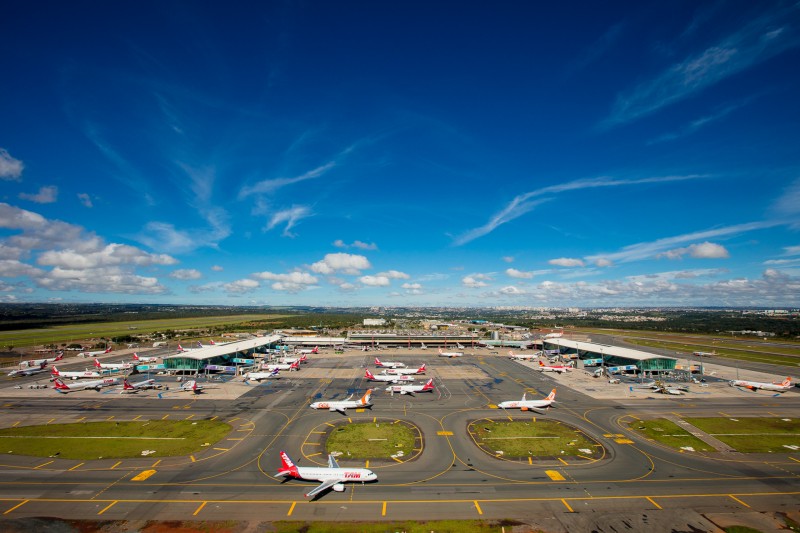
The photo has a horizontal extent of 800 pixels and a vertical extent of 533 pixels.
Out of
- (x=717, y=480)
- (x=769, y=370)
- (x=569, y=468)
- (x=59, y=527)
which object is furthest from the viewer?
(x=769, y=370)

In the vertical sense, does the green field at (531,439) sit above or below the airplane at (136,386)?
above

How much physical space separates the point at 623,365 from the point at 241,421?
121 metres

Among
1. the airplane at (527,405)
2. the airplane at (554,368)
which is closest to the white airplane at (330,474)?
the airplane at (527,405)

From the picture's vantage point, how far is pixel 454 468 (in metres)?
49.1

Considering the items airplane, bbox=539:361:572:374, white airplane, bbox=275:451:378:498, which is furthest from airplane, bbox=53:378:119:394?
airplane, bbox=539:361:572:374

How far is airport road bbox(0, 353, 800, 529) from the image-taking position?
39.7 metres

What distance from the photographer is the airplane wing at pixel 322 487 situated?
41.3m

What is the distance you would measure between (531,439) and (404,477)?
25.6 meters

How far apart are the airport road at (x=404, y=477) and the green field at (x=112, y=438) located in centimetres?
235

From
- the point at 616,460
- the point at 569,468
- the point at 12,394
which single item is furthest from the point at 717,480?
the point at 12,394

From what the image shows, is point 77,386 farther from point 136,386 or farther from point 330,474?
point 330,474

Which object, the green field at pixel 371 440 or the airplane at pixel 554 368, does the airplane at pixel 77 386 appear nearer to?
the green field at pixel 371 440

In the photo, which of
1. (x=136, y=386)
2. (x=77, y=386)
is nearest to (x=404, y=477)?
(x=136, y=386)

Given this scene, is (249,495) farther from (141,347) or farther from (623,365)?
(141,347)
